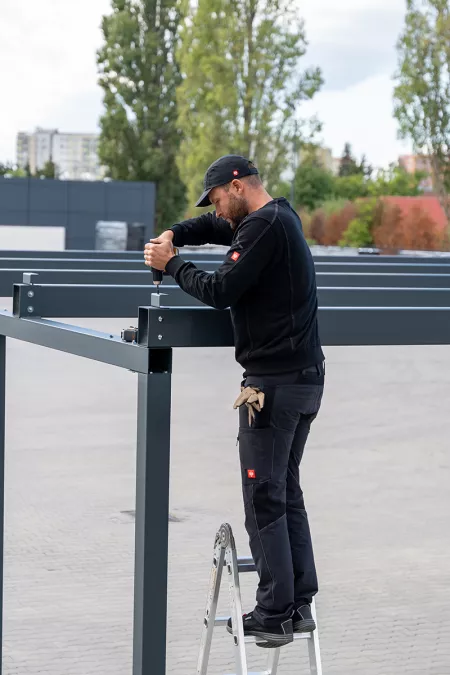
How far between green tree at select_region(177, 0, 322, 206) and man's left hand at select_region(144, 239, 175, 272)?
42.4 meters

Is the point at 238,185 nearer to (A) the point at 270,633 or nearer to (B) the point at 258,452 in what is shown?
(B) the point at 258,452

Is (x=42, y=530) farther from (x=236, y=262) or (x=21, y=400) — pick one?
(x=21, y=400)

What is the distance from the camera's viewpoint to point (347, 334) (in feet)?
11.8

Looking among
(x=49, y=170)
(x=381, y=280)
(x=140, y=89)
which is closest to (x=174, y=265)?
(x=381, y=280)

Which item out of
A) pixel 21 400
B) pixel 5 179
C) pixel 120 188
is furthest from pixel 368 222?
pixel 21 400

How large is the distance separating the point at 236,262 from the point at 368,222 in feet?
124

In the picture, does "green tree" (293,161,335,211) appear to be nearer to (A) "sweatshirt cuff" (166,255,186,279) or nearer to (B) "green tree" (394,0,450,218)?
(B) "green tree" (394,0,450,218)

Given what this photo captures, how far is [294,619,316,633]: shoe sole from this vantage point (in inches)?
154

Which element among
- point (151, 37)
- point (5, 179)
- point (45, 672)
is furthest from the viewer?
point (151, 37)

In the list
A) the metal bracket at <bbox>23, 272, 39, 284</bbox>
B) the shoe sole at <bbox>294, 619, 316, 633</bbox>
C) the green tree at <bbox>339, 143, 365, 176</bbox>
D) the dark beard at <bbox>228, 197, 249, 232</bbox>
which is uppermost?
the green tree at <bbox>339, 143, 365, 176</bbox>


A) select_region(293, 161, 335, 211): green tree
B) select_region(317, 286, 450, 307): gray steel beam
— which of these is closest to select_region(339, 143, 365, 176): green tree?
select_region(293, 161, 335, 211): green tree

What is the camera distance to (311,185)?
232ft

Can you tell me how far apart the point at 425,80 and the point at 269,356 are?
36522 millimetres

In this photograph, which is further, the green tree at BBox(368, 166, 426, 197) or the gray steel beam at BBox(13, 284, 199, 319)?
the green tree at BBox(368, 166, 426, 197)
